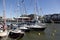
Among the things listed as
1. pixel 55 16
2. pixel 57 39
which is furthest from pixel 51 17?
pixel 57 39

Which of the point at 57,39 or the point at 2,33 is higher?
the point at 2,33

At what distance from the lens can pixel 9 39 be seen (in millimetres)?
24016

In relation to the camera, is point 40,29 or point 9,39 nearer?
point 9,39

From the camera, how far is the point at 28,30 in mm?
41656

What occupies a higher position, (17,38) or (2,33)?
(2,33)

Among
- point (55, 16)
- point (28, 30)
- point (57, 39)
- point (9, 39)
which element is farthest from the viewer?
point (55, 16)

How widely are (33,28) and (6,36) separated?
71.4ft

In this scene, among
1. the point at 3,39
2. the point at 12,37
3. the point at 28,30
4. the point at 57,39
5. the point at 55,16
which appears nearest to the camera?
the point at 3,39

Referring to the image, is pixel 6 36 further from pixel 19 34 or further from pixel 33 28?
pixel 33 28

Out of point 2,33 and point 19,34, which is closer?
point 2,33

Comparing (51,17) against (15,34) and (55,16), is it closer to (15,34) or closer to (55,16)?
(55,16)

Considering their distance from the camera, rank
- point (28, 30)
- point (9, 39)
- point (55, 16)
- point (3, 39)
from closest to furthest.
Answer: point (3, 39), point (9, 39), point (28, 30), point (55, 16)

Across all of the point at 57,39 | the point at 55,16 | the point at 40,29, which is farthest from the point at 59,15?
the point at 57,39

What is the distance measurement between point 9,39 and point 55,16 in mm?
161150
